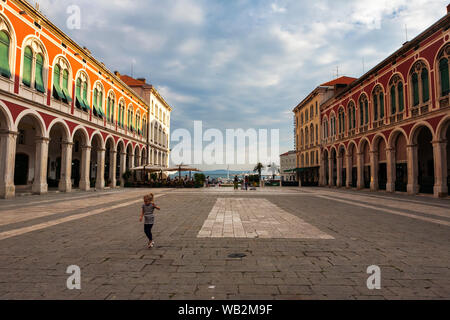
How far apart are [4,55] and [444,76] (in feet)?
91.6

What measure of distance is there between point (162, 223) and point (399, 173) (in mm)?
23561

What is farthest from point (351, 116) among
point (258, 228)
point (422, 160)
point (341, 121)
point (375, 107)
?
point (258, 228)

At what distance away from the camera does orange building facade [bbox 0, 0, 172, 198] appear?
51.3 feet

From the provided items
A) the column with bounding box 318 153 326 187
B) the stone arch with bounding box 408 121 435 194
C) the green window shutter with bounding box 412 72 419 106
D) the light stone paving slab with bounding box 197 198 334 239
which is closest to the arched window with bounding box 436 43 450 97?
the green window shutter with bounding box 412 72 419 106

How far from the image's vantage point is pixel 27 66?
17.2 metres

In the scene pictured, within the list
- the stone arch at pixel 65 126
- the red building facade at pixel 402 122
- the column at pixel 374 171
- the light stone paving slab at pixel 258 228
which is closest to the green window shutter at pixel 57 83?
the stone arch at pixel 65 126

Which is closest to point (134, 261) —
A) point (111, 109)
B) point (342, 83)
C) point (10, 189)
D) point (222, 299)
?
point (222, 299)

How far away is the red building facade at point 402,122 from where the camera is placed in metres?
17.8

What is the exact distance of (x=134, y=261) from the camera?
14.3 ft

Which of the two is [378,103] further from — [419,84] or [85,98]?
[85,98]

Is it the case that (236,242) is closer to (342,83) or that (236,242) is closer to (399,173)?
(399,173)

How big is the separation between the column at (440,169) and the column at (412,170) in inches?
97.3

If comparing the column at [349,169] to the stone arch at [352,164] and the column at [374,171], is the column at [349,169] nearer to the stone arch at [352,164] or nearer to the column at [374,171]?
the stone arch at [352,164]

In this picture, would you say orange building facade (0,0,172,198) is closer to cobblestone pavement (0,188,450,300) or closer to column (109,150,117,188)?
column (109,150,117,188)
